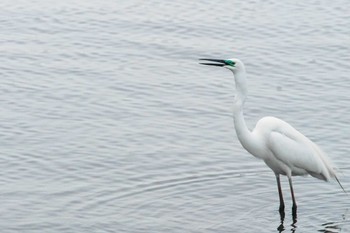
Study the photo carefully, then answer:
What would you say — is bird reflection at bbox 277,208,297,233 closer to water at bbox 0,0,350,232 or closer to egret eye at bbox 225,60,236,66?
water at bbox 0,0,350,232

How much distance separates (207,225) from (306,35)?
9391 millimetres

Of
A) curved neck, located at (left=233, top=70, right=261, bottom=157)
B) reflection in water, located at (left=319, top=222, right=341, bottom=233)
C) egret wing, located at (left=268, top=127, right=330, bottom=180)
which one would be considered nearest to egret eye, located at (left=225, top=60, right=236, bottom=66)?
curved neck, located at (left=233, top=70, right=261, bottom=157)

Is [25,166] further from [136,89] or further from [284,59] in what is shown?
[284,59]

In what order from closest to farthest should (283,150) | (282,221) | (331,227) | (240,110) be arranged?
(240,110)
(331,227)
(282,221)
(283,150)

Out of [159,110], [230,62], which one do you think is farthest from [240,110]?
[159,110]

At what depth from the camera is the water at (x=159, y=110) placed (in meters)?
14.4

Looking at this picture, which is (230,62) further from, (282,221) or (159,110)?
(159,110)

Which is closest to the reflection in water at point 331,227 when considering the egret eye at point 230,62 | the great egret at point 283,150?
the great egret at point 283,150

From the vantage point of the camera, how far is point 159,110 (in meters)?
18.4

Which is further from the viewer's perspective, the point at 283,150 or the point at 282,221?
the point at 283,150

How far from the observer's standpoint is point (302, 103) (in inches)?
739

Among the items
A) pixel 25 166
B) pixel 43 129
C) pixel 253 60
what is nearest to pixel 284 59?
pixel 253 60

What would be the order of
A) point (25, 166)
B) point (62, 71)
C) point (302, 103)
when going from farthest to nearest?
point (62, 71) → point (302, 103) → point (25, 166)

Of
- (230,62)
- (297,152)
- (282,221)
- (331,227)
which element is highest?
(230,62)
